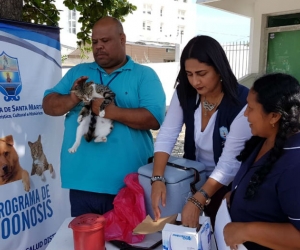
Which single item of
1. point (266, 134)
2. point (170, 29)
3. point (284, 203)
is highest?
point (170, 29)

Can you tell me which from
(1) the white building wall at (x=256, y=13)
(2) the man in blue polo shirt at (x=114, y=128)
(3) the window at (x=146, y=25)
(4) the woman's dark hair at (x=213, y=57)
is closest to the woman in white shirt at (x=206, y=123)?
(4) the woman's dark hair at (x=213, y=57)

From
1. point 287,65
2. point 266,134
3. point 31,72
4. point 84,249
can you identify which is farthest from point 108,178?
point 287,65

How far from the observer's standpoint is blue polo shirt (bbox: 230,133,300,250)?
3.63 ft

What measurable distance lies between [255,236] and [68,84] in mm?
1603

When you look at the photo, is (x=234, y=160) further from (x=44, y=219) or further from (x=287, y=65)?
(x=287, y=65)

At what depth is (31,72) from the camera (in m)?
2.77

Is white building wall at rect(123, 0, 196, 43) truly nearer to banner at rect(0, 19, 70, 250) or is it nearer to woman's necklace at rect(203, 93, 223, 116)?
banner at rect(0, 19, 70, 250)

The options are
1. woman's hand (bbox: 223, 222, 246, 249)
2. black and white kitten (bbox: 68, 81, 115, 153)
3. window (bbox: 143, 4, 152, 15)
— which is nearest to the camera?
woman's hand (bbox: 223, 222, 246, 249)

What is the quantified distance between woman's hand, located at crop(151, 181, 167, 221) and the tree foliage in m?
2.76

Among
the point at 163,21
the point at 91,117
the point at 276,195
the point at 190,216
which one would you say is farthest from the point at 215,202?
the point at 163,21

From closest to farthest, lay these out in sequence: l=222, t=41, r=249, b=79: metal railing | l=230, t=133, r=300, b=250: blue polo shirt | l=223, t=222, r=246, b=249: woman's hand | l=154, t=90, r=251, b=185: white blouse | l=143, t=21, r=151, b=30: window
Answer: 1. l=230, t=133, r=300, b=250: blue polo shirt
2. l=223, t=222, r=246, b=249: woman's hand
3. l=154, t=90, r=251, b=185: white blouse
4. l=222, t=41, r=249, b=79: metal railing
5. l=143, t=21, r=151, b=30: window

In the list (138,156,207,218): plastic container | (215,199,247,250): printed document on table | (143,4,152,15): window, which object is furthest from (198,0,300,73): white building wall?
(143,4,152,15): window

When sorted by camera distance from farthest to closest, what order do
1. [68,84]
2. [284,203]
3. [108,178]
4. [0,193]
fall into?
[0,193]
[68,84]
[108,178]
[284,203]

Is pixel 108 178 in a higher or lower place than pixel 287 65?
lower
